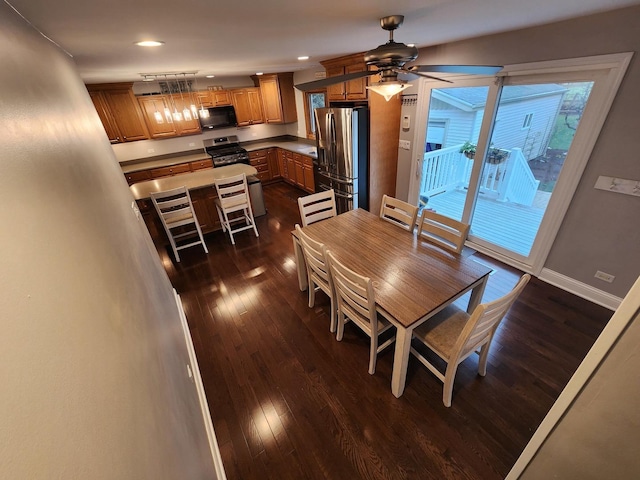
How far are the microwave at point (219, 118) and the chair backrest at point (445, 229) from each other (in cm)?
476

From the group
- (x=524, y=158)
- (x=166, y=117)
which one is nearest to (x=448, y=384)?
(x=524, y=158)

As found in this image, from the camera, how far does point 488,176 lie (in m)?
3.32

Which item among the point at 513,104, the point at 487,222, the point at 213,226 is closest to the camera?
the point at 513,104

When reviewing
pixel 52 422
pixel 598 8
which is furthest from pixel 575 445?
pixel 598 8

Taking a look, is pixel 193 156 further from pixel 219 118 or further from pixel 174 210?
pixel 174 210

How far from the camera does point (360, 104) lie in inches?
147

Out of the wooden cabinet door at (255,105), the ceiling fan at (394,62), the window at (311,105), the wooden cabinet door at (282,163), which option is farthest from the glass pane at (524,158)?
the wooden cabinet door at (255,105)

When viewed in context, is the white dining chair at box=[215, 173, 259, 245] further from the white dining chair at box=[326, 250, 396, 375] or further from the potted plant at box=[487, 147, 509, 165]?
the potted plant at box=[487, 147, 509, 165]

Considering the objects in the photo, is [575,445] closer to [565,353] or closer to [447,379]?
[447,379]

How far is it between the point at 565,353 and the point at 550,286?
0.91 metres

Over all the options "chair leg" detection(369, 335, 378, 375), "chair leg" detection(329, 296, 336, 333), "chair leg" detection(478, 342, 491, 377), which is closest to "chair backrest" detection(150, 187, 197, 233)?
"chair leg" detection(329, 296, 336, 333)

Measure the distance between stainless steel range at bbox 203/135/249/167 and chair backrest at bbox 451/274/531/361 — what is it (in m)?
5.28

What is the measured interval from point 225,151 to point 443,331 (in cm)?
533

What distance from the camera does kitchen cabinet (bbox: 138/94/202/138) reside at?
482 cm
